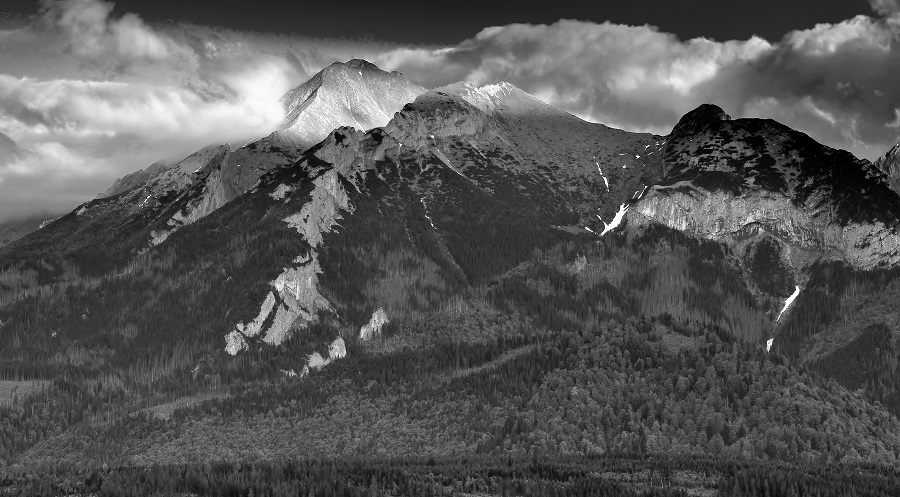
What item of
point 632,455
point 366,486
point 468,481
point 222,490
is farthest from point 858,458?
point 222,490

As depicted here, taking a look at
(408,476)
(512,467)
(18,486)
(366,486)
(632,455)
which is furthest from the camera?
(632,455)

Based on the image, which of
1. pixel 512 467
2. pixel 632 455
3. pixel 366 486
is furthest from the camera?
pixel 632 455

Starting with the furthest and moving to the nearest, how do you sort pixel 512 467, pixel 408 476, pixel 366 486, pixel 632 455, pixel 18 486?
pixel 632 455
pixel 512 467
pixel 408 476
pixel 366 486
pixel 18 486

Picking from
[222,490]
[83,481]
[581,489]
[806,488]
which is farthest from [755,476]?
[83,481]

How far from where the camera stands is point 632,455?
197 metres

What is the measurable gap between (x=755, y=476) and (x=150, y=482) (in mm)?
83346

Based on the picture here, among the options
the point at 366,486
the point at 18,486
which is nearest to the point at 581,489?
the point at 366,486

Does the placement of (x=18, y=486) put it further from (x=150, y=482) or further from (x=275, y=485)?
(x=275, y=485)

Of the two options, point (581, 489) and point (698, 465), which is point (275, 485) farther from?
point (698, 465)

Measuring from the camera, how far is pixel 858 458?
199750 millimetres

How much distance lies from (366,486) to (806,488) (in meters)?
58.7

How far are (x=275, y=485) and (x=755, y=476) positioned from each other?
68635mm

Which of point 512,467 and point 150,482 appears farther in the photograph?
point 512,467

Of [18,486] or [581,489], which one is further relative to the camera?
[581,489]
